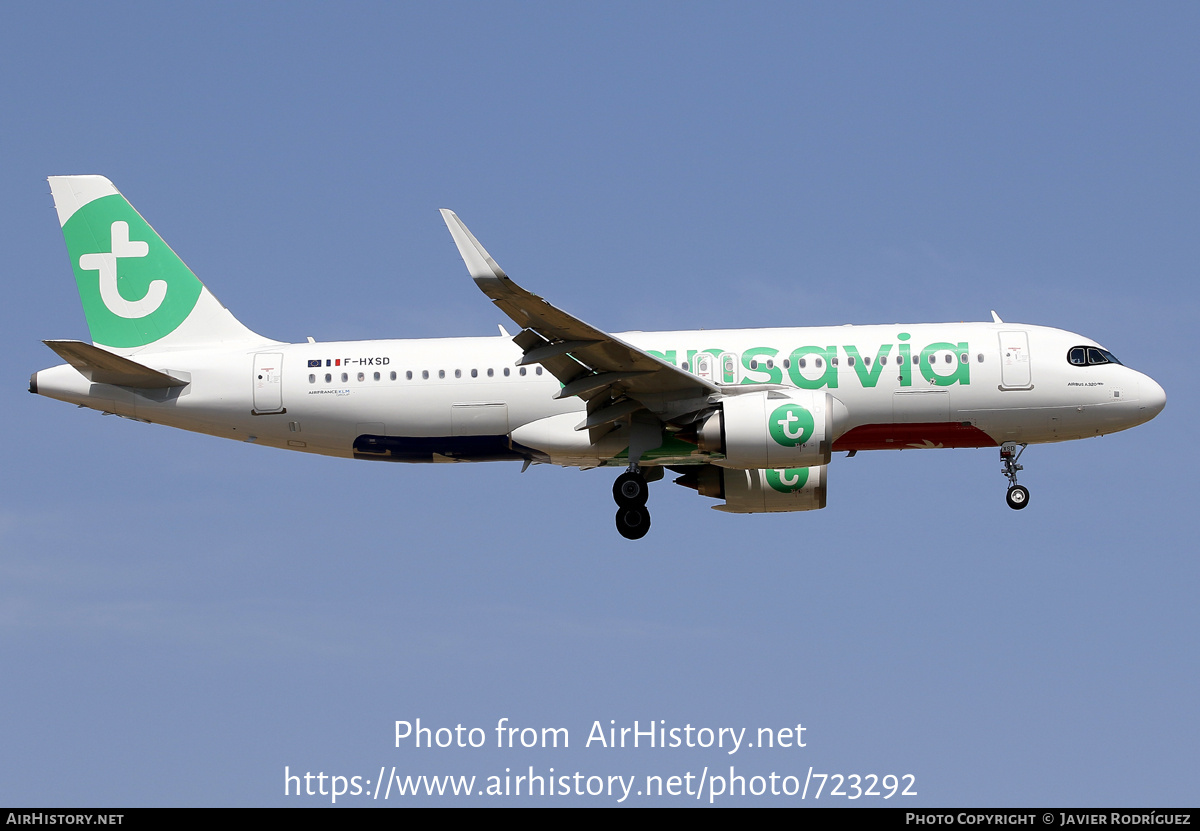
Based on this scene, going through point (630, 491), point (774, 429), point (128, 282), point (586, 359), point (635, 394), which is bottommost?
point (630, 491)

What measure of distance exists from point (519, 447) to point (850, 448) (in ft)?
24.9

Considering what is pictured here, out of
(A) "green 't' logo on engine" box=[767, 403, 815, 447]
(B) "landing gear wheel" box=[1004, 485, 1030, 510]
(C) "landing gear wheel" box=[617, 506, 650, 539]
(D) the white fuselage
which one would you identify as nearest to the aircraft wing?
(D) the white fuselage

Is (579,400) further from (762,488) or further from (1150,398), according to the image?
(1150,398)

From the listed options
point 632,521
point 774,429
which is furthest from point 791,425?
point 632,521

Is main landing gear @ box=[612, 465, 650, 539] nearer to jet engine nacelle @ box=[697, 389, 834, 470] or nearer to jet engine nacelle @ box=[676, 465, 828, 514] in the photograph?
jet engine nacelle @ box=[697, 389, 834, 470]

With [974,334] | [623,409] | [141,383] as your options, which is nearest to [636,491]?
[623,409]

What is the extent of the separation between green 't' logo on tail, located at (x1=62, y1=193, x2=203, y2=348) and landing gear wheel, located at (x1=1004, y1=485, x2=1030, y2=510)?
2030 centimetres

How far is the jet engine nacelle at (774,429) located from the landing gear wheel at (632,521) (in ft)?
10.2

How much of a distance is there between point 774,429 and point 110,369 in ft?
49.8

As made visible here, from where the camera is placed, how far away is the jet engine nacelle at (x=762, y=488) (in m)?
35.2

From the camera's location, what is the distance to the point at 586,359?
29828 mm

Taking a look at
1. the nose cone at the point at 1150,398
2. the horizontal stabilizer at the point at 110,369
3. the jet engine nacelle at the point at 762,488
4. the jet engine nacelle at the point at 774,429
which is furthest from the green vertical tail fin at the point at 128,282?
the nose cone at the point at 1150,398

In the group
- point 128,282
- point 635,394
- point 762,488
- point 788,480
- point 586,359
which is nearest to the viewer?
point 586,359

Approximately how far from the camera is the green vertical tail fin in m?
34.7
